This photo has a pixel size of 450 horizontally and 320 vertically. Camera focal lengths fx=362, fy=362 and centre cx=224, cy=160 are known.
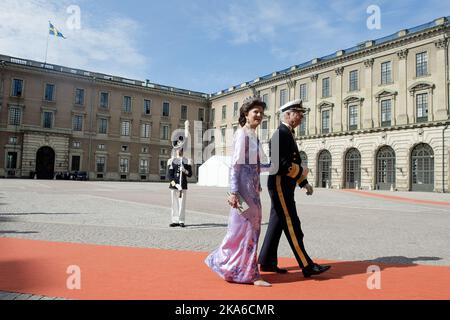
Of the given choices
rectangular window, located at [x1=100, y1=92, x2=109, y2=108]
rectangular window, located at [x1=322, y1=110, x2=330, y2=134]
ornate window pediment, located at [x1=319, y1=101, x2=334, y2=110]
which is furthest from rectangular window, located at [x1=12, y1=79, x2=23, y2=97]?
rectangular window, located at [x1=322, y1=110, x2=330, y2=134]

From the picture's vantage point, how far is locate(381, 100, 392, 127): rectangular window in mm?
33522

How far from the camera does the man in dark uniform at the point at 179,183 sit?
27.0ft

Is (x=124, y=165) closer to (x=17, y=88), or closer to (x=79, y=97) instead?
(x=79, y=97)

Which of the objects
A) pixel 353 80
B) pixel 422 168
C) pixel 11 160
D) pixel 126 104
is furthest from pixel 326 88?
pixel 11 160

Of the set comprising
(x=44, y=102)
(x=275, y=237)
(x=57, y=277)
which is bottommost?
(x=57, y=277)

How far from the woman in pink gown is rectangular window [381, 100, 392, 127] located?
32.9 m

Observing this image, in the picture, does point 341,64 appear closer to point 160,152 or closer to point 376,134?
point 376,134

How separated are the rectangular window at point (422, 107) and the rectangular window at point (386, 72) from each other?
11.3 ft

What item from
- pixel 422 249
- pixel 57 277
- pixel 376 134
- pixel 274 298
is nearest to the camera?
pixel 274 298

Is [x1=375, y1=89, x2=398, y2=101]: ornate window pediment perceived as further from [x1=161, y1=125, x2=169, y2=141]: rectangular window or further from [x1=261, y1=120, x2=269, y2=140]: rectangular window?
[x1=161, y1=125, x2=169, y2=141]: rectangular window

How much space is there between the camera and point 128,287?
357cm

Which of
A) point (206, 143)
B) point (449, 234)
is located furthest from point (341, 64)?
point (449, 234)

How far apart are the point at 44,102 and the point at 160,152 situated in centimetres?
1624

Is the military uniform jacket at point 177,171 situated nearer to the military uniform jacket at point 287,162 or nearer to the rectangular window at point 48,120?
the military uniform jacket at point 287,162
